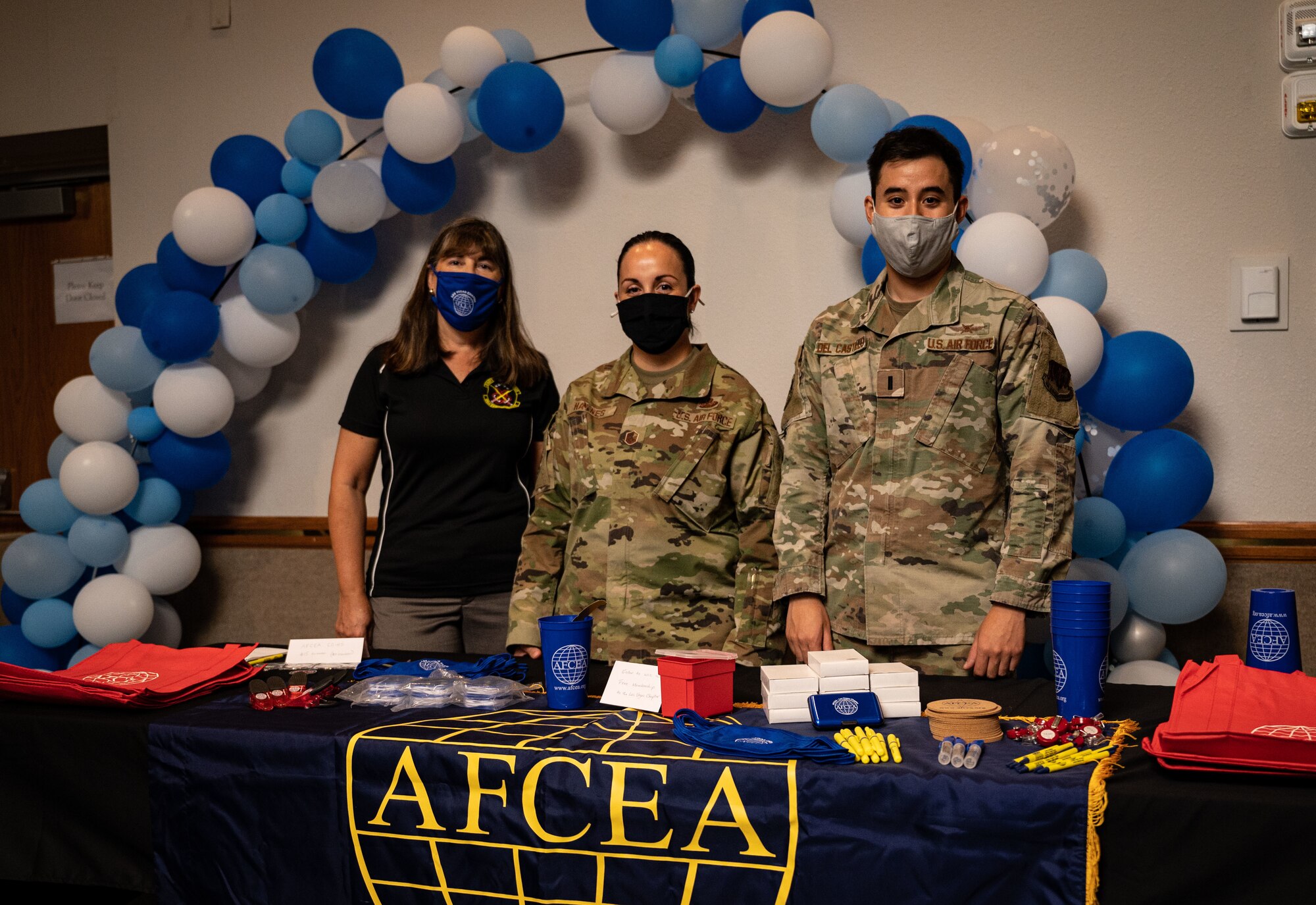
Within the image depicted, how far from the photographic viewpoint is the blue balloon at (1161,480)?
2316 mm

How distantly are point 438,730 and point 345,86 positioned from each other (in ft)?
6.85

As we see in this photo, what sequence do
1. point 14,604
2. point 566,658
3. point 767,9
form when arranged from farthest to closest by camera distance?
point 14,604
point 767,9
point 566,658

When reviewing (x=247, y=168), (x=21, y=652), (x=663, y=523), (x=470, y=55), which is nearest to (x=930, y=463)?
(x=663, y=523)

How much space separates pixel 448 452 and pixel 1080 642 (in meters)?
1.46

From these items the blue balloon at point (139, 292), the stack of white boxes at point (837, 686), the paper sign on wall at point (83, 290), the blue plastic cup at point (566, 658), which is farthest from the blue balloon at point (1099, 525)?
the paper sign on wall at point (83, 290)

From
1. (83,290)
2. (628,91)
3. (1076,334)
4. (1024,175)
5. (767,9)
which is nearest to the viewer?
(1076,334)

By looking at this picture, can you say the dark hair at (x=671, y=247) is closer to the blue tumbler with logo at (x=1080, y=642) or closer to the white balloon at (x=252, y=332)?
the blue tumbler with logo at (x=1080, y=642)

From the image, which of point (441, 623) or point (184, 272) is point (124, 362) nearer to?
point (184, 272)

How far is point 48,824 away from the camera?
5.00 ft

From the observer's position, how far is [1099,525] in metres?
2.33

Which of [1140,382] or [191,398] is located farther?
[191,398]

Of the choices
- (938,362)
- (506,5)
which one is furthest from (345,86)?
(938,362)

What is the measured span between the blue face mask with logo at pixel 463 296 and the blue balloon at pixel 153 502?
132 cm

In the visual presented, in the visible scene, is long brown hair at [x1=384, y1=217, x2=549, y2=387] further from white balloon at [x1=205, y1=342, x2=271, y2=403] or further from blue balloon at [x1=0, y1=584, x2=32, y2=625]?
blue balloon at [x1=0, y1=584, x2=32, y2=625]
